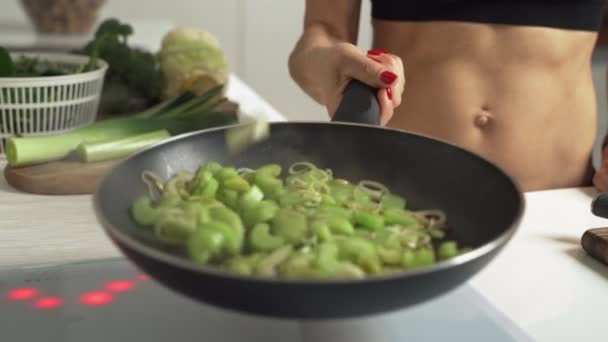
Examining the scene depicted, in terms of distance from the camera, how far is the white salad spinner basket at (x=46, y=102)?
4.03ft

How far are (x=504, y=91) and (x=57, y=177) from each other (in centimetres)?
78

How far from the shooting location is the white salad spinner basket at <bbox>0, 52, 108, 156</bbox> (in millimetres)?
1229

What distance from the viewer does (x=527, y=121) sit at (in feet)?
4.40

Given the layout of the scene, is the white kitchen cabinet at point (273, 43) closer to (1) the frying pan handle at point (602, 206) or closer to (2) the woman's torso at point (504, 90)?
(2) the woman's torso at point (504, 90)

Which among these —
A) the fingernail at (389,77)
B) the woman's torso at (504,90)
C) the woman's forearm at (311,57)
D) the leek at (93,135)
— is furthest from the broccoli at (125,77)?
the fingernail at (389,77)

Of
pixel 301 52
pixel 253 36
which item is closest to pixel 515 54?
pixel 301 52

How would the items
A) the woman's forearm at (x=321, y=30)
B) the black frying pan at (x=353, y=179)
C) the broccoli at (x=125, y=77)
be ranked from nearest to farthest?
the black frying pan at (x=353, y=179), the woman's forearm at (x=321, y=30), the broccoli at (x=125, y=77)

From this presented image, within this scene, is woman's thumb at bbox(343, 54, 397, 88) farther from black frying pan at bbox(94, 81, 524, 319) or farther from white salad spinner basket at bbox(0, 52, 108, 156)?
white salad spinner basket at bbox(0, 52, 108, 156)

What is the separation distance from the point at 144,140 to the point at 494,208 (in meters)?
0.65

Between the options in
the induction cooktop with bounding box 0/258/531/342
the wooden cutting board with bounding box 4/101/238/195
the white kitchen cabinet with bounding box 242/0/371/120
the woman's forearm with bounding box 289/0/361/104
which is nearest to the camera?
the induction cooktop with bounding box 0/258/531/342

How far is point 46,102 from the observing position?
1259mm

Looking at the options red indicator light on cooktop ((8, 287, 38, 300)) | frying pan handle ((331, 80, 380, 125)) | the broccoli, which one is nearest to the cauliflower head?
the broccoli

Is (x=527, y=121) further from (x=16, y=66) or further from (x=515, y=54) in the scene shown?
(x=16, y=66)

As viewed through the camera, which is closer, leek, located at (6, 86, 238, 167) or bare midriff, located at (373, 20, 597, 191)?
leek, located at (6, 86, 238, 167)
